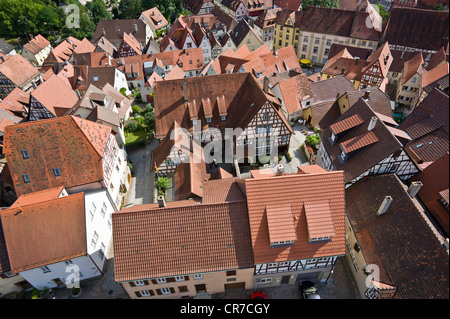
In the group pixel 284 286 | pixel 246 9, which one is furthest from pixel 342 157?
pixel 246 9

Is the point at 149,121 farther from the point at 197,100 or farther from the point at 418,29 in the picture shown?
the point at 418,29

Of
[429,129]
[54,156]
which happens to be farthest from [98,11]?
[429,129]

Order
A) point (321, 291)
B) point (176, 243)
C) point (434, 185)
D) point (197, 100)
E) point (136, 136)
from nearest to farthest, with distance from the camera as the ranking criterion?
point (176, 243)
point (434, 185)
point (321, 291)
point (197, 100)
point (136, 136)

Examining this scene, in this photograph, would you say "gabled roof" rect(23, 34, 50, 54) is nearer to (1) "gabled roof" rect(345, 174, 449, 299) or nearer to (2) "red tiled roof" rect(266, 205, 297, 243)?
(2) "red tiled roof" rect(266, 205, 297, 243)

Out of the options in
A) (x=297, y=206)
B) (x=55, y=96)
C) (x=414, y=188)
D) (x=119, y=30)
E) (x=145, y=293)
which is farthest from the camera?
(x=119, y=30)

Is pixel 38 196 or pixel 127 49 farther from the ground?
pixel 127 49

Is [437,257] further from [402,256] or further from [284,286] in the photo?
[284,286]

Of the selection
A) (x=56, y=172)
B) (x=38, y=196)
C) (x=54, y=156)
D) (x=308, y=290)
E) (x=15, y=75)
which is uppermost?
(x=54, y=156)
